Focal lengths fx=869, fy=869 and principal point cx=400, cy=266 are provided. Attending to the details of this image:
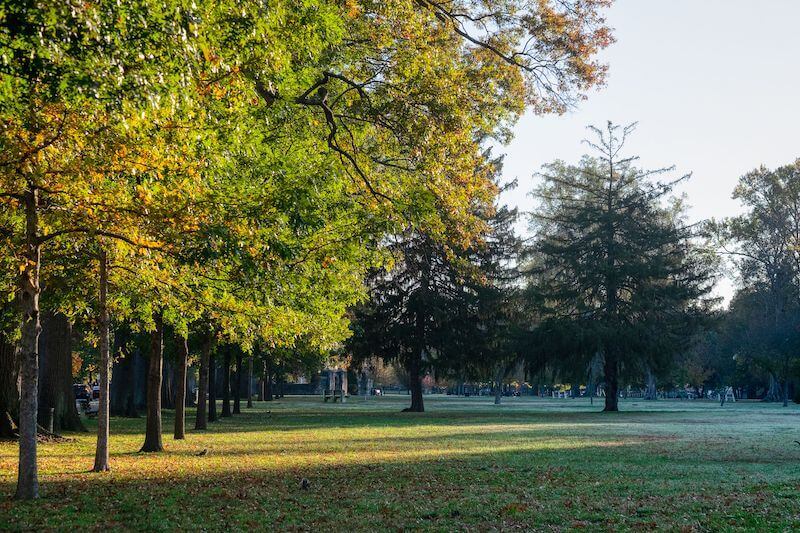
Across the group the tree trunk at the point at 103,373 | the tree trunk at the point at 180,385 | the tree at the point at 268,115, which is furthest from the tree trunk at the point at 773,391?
the tree trunk at the point at 103,373

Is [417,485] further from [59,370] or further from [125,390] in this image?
[125,390]

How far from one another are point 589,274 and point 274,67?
40547mm

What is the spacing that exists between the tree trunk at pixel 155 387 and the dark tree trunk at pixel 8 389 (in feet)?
15.5

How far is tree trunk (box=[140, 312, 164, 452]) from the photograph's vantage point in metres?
19.2

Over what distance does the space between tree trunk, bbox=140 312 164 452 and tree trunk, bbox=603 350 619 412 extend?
34.5 metres

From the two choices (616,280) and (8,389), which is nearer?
(8,389)

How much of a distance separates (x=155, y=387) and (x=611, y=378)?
122ft

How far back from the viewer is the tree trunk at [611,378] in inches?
1984

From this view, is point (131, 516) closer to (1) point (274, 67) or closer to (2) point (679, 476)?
(1) point (274, 67)

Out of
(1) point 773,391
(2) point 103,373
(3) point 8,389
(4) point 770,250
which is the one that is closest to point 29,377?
(2) point 103,373

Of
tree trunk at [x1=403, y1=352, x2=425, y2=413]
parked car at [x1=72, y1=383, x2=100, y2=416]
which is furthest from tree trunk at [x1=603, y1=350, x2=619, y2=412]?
parked car at [x1=72, y1=383, x2=100, y2=416]

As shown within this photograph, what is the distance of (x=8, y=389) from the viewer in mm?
22656

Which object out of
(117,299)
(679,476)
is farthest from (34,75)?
(679,476)

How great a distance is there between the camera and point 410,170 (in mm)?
19328
